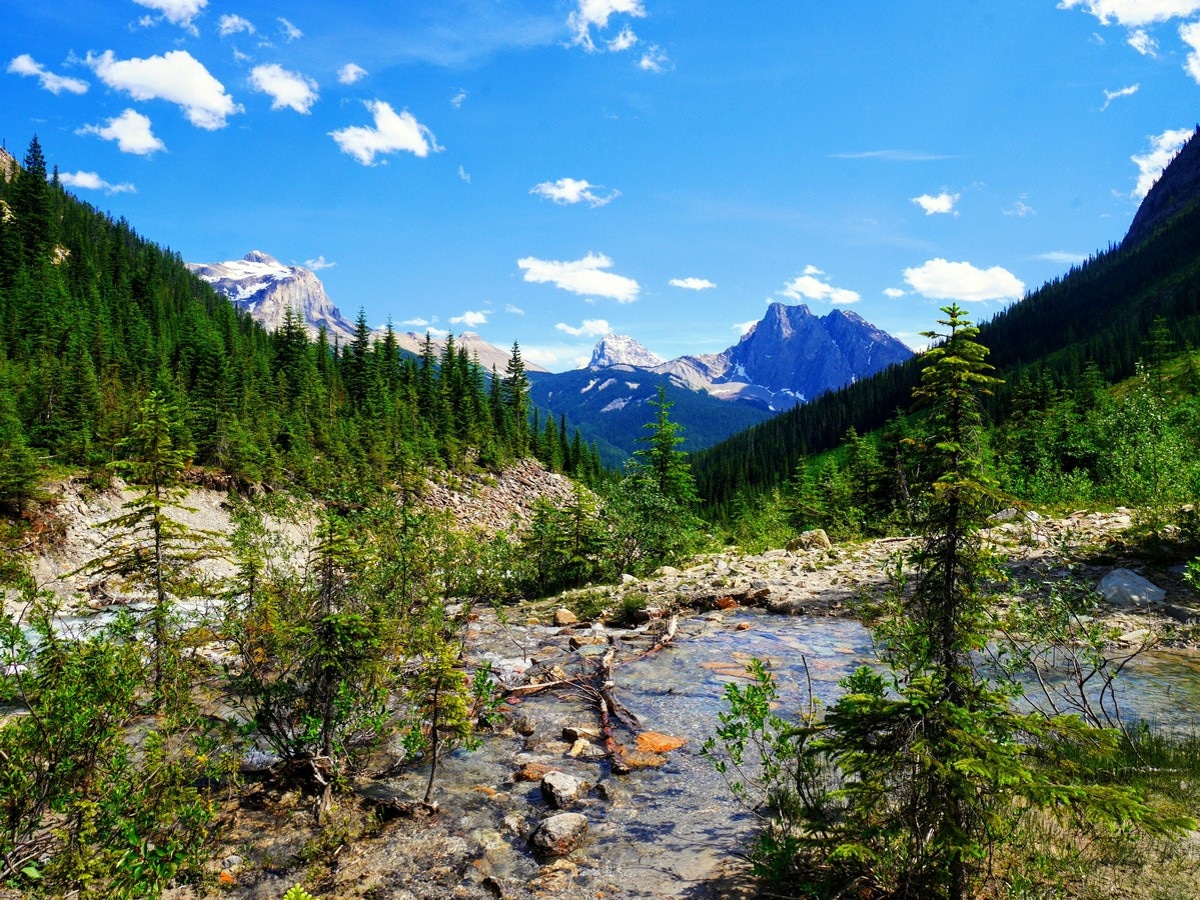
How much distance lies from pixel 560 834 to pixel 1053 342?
611 ft

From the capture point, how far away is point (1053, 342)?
14875 cm

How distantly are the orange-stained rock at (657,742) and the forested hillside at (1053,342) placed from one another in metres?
93.6

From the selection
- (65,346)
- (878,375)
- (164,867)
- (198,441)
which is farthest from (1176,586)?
(878,375)

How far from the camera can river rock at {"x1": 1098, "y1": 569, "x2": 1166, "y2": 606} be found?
15820 mm

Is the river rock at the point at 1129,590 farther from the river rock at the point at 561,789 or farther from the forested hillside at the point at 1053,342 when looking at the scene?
the forested hillside at the point at 1053,342

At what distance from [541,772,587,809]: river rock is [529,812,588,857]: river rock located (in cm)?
68

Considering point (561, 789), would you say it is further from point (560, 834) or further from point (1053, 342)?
point (1053, 342)

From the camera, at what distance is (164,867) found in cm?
476

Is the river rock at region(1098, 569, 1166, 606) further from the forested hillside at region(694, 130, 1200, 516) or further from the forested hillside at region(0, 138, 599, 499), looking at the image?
the forested hillside at region(694, 130, 1200, 516)

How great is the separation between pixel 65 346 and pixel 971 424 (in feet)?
233

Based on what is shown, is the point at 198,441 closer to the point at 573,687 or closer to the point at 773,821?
the point at 573,687

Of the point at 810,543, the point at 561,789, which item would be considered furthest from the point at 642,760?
the point at 810,543

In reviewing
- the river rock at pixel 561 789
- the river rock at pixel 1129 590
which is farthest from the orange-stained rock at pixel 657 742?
the river rock at pixel 1129 590

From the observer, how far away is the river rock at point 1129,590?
51.9 feet
